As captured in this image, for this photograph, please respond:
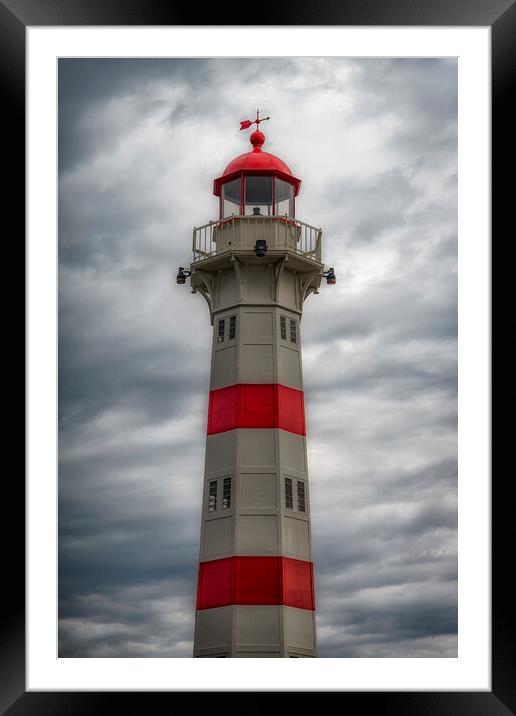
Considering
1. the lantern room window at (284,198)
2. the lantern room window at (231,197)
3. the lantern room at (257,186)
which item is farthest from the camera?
the lantern room window at (231,197)

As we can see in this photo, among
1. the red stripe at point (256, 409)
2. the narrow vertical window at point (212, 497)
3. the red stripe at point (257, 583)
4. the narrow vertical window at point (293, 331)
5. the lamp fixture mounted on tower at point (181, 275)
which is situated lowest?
the red stripe at point (257, 583)

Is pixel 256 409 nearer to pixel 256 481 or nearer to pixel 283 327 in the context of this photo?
pixel 256 481

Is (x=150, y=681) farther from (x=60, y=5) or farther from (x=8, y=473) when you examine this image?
(x=60, y=5)

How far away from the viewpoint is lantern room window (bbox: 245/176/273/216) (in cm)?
2273

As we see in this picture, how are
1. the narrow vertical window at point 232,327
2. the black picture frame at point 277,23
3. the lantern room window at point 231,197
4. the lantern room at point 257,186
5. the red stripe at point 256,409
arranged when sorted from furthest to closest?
1. the lantern room window at point 231,197
2. the lantern room at point 257,186
3. the narrow vertical window at point 232,327
4. the red stripe at point 256,409
5. the black picture frame at point 277,23

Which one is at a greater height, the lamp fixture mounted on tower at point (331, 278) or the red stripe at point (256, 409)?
the lamp fixture mounted on tower at point (331, 278)

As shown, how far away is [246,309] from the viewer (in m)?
22.0

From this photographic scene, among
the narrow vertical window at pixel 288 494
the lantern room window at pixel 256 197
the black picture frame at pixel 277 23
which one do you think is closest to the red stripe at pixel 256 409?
the narrow vertical window at pixel 288 494

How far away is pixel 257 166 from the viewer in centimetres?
2258

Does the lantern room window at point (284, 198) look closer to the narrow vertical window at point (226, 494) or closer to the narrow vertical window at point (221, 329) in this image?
the narrow vertical window at point (221, 329)

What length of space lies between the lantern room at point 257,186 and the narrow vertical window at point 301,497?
5.42m

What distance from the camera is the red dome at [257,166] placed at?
22578mm

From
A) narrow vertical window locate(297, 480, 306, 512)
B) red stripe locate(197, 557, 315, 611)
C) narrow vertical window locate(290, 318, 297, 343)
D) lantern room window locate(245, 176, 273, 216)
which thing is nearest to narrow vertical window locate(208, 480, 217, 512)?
red stripe locate(197, 557, 315, 611)

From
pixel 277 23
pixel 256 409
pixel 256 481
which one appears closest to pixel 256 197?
pixel 256 409
